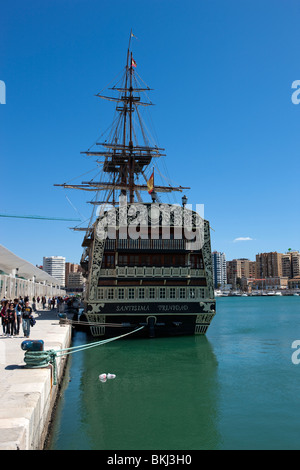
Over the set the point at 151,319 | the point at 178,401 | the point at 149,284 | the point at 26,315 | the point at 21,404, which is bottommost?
the point at 178,401

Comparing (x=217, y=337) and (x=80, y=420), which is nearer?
(x=80, y=420)

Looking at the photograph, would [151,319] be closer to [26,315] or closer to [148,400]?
[26,315]

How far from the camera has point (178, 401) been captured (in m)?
15.4

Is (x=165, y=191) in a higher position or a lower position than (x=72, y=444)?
higher

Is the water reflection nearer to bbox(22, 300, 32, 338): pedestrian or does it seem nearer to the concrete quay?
the concrete quay

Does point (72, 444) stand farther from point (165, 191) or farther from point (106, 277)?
point (165, 191)

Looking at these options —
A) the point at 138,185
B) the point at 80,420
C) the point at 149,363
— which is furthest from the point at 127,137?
the point at 80,420

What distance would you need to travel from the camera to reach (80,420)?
13344mm

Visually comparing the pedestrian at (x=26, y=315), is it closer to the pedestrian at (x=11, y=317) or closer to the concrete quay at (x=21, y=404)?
the pedestrian at (x=11, y=317)

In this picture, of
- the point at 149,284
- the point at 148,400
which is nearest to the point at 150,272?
the point at 149,284

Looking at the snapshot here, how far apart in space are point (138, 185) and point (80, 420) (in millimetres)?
40868

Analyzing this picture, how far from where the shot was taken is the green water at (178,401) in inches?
458
